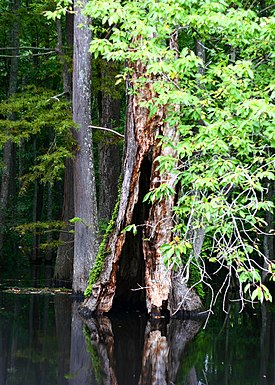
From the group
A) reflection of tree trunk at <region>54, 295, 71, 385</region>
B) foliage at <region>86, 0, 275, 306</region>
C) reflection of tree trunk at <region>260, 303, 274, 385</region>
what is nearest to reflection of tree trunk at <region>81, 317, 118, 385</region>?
reflection of tree trunk at <region>54, 295, 71, 385</region>

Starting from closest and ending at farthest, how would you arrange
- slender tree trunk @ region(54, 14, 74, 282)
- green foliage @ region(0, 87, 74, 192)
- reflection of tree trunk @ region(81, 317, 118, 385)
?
reflection of tree trunk @ region(81, 317, 118, 385), green foliage @ region(0, 87, 74, 192), slender tree trunk @ region(54, 14, 74, 282)

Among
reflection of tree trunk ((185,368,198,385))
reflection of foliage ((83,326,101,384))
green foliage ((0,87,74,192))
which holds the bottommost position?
reflection of tree trunk ((185,368,198,385))

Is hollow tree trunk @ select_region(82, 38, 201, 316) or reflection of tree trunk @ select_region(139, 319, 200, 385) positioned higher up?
hollow tree trunk @ select_region(82, 38, 201, 316)

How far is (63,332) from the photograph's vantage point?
1021cm

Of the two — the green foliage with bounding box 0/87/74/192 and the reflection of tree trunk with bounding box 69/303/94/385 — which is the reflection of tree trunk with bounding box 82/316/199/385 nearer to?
the reflection of tree trunk with bounding box 69/303/94/385

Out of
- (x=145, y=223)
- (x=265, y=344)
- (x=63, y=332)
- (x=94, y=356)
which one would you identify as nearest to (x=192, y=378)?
(x=94, y=356)

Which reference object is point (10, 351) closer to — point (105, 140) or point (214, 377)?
point (214, 377)

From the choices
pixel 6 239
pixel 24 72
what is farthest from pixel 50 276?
pixel 24 72

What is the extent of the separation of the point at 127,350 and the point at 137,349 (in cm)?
16

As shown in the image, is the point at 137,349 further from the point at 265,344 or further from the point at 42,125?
the point at 42,125

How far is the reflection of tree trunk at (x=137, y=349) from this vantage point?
741cm

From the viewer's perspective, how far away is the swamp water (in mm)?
7375

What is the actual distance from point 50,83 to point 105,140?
34.5 feet

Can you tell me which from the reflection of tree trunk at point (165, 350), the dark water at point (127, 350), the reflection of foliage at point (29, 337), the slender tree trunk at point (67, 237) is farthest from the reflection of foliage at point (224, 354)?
the slender tree trunk at point (67, 237)
